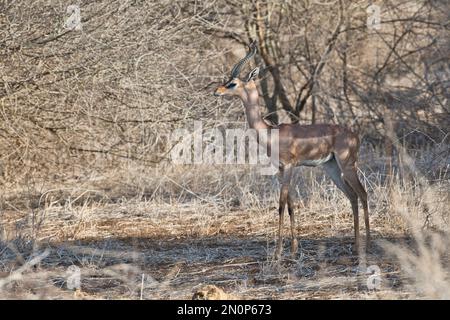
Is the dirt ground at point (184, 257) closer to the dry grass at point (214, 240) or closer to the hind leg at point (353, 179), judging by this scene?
the dry grass at point (214, 240)

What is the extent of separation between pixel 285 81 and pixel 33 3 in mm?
5027

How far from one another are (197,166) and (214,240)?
9.46ft

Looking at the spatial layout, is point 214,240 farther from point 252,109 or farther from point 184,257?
point 252,109

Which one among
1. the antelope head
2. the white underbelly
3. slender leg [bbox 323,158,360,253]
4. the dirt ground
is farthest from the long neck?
the dirt ground

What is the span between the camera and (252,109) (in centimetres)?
669

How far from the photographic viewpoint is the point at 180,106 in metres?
9.21

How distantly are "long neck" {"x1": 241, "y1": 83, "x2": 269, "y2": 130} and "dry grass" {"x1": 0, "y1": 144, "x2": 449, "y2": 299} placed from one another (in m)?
0.99

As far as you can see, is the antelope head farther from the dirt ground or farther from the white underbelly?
the dirt ground

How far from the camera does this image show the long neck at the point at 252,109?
667cm

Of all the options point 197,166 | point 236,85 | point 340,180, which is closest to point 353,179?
point 340,180

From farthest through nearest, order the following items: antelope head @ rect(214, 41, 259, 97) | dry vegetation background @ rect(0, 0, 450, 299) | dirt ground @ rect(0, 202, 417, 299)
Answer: antelope head @ rect(214, 41, 259, 97)
dry vegetation background @ rect(0, 0, 450, 299)
dirt ground @ rect(0, 202, 417, 299)

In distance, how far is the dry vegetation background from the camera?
231 inches

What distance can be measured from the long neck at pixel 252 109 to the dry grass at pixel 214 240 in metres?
0.99

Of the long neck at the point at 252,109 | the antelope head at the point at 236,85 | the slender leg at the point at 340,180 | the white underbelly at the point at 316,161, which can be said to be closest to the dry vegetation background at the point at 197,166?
the slender leg at the point at 340,180
